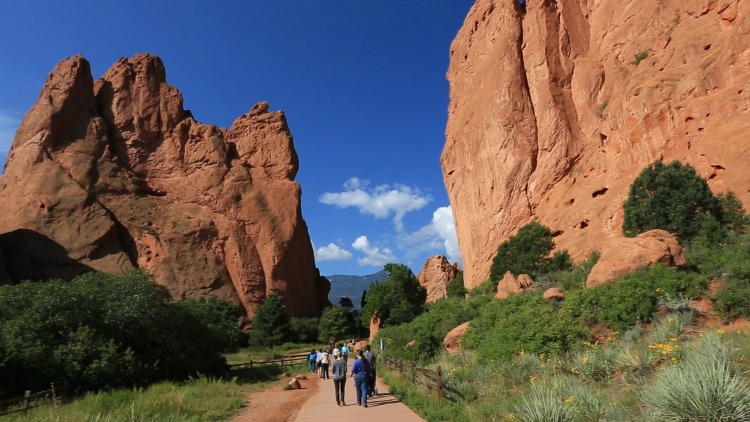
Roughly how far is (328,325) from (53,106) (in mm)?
41795

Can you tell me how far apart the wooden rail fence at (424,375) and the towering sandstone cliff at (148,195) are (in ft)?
126

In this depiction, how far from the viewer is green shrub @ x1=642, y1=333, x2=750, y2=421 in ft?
15.2

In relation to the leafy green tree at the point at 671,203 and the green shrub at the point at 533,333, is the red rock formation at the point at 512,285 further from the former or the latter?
the green shrub at the point at 533,333

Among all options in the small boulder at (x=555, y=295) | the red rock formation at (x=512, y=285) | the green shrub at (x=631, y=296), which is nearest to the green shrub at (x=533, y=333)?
the small boulder at (x=555, y=295)

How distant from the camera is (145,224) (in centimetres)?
5097

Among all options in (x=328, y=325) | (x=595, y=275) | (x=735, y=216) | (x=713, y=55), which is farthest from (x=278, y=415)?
(x=328, y=325)

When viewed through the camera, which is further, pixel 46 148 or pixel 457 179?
pixel 46 148

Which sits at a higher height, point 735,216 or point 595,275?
point 735,216

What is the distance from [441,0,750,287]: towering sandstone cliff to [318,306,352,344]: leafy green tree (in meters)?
17.3

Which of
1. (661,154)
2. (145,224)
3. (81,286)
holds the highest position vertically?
(145,224)

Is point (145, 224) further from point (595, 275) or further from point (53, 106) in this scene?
point (595, 275)

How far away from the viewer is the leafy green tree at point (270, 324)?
4678cm

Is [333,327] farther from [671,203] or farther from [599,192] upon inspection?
[671,203]

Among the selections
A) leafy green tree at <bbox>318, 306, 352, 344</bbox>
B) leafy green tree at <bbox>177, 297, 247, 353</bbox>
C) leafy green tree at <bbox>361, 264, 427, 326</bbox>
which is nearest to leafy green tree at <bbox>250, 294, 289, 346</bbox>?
leafy green tree at <bbox>318, 306, 352, 344</bbox>
